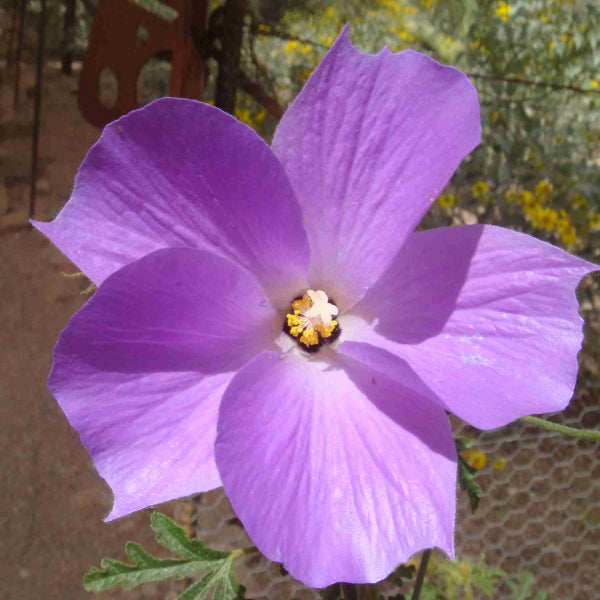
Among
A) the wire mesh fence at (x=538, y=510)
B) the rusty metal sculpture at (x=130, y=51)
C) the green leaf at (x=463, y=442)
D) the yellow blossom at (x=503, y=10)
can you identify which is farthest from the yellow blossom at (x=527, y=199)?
the green leaf at (x=463, y=442)

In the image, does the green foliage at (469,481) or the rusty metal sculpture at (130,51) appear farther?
the rusty metal sculpture at (130,51)

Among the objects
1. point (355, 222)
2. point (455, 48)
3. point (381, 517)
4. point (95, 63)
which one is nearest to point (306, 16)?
point (455, 48)

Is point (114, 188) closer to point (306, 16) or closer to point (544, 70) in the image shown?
point (306, 16)

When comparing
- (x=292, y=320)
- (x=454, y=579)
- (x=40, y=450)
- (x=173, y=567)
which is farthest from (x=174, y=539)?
(x=40, y=450)

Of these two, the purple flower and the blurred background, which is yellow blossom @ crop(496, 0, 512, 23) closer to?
the blurred background

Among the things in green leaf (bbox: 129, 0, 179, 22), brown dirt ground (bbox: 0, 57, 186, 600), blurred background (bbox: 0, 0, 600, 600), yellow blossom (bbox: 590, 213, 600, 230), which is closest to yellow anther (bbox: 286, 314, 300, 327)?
green leaf (bbox: 129, 0, 179, 22)

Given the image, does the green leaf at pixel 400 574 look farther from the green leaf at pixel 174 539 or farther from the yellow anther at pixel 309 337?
the yellow anther at pixel 309 337

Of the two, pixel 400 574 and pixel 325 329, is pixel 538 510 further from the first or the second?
pixel 325 329

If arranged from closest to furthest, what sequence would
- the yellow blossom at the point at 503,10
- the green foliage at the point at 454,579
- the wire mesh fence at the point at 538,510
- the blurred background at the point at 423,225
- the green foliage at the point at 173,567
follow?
the green foliage at the point at 173,567
the green foliage at the point at 454,579
the blurred background at the point at 423,225
the wire mesh fence at the point at 538,510
the yellow blossom at the point at 503,10
